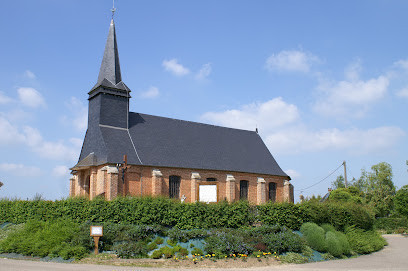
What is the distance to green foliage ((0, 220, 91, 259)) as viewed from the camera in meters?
15.2

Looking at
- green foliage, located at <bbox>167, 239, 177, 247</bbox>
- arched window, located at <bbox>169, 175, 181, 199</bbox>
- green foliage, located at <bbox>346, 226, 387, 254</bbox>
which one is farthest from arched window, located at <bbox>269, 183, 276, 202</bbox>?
green foliage, located at <bbox>167, 239, 177, 247</bbox>

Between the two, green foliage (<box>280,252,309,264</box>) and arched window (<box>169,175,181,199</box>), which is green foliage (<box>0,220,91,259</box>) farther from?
arched window (<box>169,175,181,199</box>)

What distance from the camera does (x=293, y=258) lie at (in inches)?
621

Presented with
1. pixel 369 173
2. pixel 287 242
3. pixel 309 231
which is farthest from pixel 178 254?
pixel 369 173

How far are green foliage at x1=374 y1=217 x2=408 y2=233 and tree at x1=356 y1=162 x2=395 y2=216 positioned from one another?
8.23 m

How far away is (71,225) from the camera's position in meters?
18.0

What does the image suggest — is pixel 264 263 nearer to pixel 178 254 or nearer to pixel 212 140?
pixel 178 254

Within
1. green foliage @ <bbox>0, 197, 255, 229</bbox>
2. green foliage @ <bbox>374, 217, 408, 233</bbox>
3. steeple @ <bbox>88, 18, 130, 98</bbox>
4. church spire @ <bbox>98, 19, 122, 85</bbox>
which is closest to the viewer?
green foliage @ <bbox>0, 197, 255, 229</bbox>

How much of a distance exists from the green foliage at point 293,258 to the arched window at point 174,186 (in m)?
15.2

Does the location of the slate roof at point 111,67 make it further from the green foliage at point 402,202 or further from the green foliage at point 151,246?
the green foliage at point 402,202

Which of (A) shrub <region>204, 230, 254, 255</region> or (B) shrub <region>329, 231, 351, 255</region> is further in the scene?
(B) shrub <region>329, 231, 351, 255</region>

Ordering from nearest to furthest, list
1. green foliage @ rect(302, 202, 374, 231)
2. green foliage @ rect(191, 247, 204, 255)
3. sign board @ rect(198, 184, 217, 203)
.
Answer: green foliage @ rect(191, 247, 204, 255) < green foliage @ rect(302, 202, 374, 231) < sign board @ rect(198, 184, 217, 203)

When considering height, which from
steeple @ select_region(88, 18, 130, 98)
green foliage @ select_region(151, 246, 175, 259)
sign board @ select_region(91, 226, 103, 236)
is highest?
steeple @ select_region(88, 18, 130, 98)

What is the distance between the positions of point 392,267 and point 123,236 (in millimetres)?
11506
